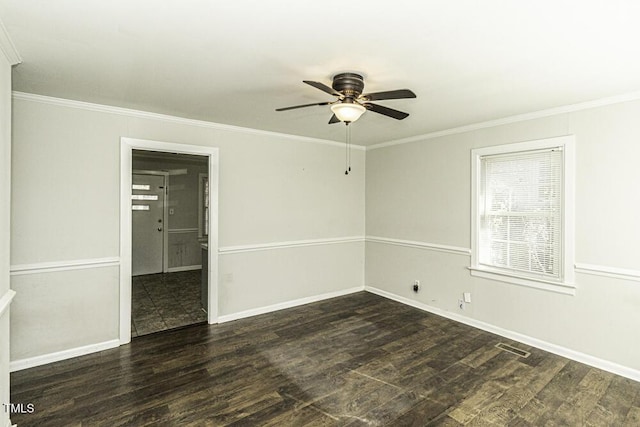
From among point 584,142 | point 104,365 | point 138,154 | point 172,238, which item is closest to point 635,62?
point 584,142

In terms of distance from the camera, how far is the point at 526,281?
347cm

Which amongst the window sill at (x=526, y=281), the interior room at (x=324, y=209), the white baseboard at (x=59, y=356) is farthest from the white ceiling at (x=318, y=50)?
the white baseboard at (x=59, y=356)

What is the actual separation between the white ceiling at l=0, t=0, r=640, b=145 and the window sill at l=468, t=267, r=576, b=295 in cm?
176

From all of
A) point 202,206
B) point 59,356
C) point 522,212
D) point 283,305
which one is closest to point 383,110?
point 522,212

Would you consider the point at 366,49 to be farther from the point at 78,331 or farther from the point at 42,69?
the point at 78,331

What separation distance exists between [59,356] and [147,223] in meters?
3.83

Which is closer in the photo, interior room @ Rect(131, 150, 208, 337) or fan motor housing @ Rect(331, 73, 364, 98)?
fan motor housing @ Rect(331, 73, 364, 98)

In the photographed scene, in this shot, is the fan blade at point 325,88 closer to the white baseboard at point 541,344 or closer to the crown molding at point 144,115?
the crown molding at point 144,115

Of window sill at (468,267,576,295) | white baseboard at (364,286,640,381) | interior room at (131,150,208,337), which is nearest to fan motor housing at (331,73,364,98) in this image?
window sill at (468,267,576,295)

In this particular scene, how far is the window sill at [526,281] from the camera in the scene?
10.4 ft

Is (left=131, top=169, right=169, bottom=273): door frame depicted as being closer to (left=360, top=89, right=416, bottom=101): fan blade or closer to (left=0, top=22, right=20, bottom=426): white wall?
(left=0, top=22, right=20, bottom=426): white wall

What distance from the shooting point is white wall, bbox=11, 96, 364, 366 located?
290cm

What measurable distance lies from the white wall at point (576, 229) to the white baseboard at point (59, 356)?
366 centimetres

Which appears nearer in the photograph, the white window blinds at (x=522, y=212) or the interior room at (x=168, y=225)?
the white window blinds at (x=522, y=212)
